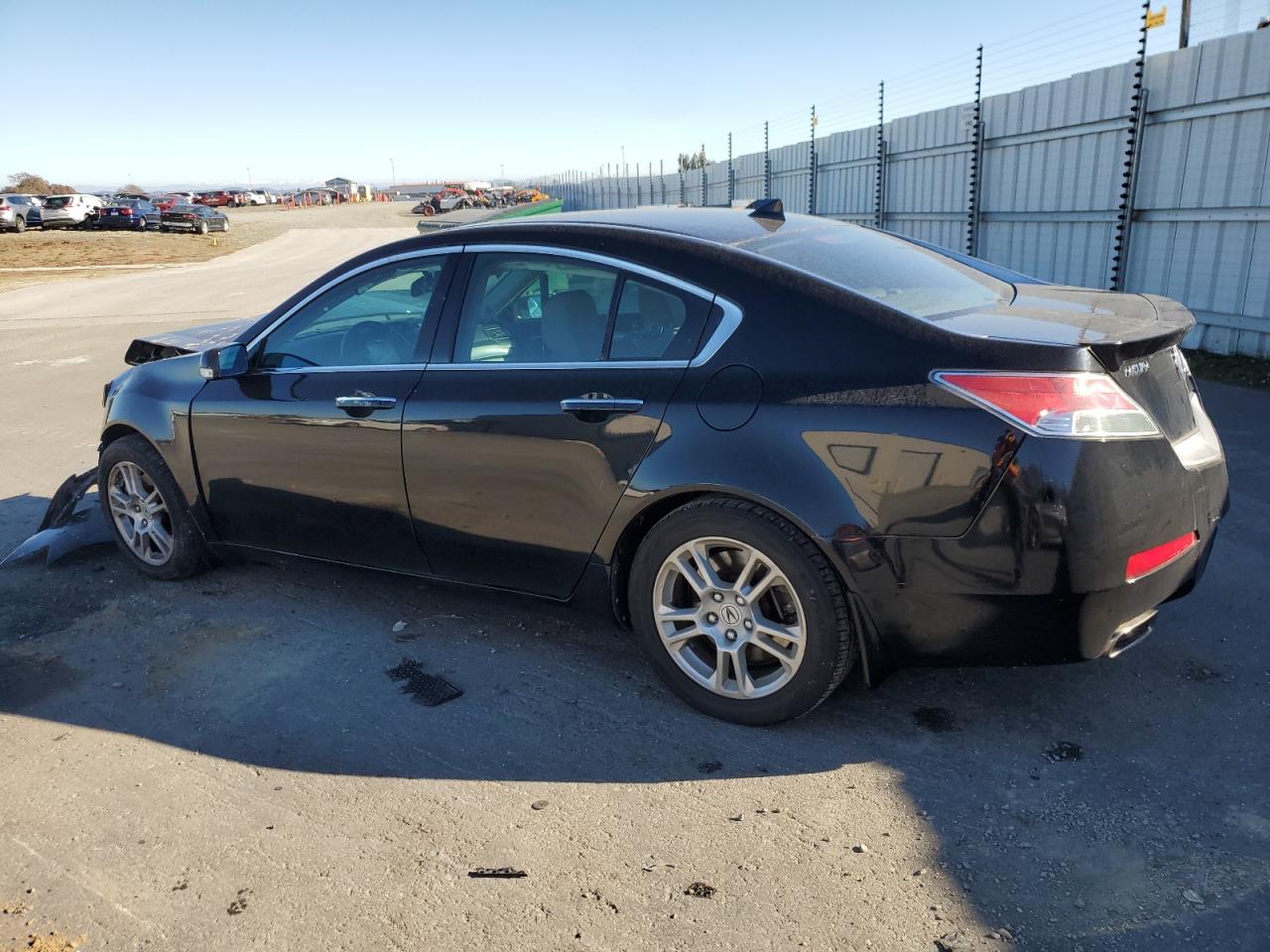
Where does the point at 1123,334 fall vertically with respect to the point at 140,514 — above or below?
above

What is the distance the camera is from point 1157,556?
304 cm

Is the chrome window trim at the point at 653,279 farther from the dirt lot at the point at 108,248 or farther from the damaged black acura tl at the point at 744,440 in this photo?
the dirt lot at the point at 108,248

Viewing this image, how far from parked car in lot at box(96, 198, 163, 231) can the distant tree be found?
38.0 metres

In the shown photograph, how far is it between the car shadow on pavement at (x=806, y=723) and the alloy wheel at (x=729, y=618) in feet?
0.62

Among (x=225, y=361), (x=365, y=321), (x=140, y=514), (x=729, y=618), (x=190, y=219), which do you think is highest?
(x=365, y=321)

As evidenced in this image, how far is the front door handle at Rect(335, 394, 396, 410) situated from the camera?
3992 millimetres

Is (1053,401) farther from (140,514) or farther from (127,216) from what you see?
(127,216)

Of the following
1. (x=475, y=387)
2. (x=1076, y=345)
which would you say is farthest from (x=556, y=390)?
(x=1076, y=345)

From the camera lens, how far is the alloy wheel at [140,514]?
195 inches

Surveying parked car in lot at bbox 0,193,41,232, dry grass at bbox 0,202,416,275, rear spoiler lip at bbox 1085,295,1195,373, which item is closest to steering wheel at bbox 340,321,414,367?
rear spoiler lip at bbox 1085,295,1195,373

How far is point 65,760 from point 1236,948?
349 cm

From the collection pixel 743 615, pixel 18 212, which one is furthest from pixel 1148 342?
pixel 18 212

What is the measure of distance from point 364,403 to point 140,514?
176cm

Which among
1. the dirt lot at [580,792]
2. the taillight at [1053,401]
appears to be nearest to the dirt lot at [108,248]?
the dirt lot at [580,792]
